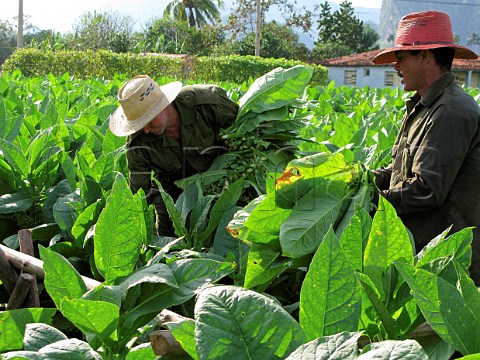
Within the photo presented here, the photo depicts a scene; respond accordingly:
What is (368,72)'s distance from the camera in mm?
57031

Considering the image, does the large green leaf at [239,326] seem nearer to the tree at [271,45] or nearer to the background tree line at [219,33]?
the background tree line at [219,33]

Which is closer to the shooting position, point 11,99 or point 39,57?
point 11,99

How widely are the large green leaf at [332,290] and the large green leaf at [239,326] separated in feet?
0.31

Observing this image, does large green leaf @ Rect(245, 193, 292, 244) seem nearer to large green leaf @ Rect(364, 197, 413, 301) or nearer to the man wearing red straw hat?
large green leaf @ Rect(364, 197, 413, 301)

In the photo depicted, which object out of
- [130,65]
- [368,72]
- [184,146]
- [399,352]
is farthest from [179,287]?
[368,72]

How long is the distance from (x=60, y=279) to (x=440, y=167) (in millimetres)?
1677

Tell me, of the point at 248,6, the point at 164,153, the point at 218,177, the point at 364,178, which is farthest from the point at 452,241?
the point at 248,6

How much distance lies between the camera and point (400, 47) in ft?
10.6

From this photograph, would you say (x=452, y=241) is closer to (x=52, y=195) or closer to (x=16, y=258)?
(x=16, y=258)

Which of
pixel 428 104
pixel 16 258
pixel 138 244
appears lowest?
pixel 16 258

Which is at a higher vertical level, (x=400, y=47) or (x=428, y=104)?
(x=400, y=47)

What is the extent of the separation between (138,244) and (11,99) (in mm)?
4232

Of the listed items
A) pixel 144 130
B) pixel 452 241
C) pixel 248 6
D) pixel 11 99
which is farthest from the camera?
pixel 248 6

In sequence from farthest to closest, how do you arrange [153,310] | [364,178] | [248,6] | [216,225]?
[248,6] < [216,225] < [364,178] < [153,310]
